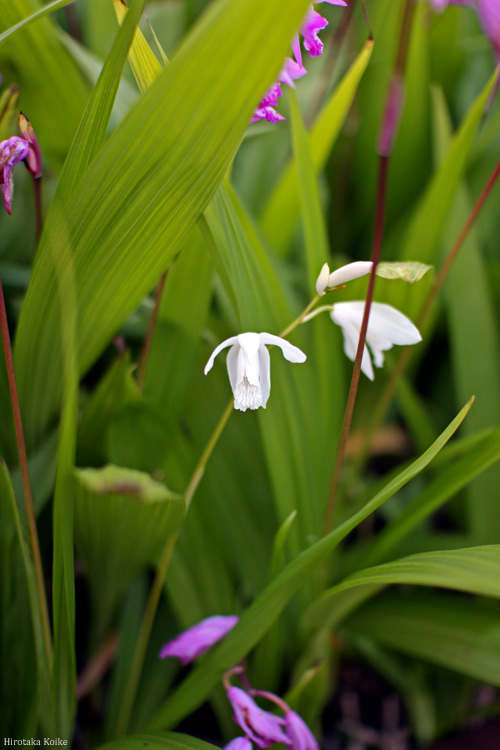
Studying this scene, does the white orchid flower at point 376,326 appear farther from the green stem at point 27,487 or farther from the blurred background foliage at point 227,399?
the green stem at point 27,487

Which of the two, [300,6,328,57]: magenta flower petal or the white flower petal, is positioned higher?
[300,6,328,57]: magenta flower petal

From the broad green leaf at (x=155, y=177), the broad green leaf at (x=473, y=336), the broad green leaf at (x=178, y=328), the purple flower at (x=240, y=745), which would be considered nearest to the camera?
the broad green leaf at (x=155, y=177)

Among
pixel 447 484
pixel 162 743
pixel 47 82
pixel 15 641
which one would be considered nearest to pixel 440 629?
pixel 447 484

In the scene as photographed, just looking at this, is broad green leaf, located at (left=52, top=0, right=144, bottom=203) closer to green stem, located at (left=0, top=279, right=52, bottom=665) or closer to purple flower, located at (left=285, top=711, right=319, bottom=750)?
green stem, located at (left=0, top=279, right=52, bottom=665)

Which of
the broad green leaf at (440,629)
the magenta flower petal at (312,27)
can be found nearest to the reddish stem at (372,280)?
the magenta flower petal at (312,27)

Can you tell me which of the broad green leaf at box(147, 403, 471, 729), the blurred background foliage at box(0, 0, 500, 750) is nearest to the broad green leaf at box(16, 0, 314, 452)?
the blurred background foliage at box(0, 0, 500, 750)

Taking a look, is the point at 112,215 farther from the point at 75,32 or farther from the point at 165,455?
the point at 75,32
